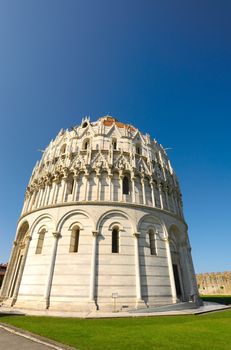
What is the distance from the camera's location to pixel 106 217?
19688mm

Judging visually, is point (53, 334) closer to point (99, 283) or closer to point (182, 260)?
point (99, 283)

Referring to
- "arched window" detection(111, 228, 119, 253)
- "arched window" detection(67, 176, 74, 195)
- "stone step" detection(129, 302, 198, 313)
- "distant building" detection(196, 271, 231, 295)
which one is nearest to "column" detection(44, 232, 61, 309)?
"arched window" detection(67, 176, 74, 195)

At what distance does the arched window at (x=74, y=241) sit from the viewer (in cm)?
1875

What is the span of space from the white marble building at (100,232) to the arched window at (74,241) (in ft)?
0.29

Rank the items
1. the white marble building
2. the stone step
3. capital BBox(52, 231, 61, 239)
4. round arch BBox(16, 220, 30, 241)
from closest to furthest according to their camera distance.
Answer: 1. the stone step
2. the white marble building
3. capital BBox(52, 231, 61, 239)
4. round arch BBox(16, 220, 30, 241)

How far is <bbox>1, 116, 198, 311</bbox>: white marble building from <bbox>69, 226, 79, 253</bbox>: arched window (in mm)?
89

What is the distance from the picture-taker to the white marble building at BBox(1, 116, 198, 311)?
17156mm

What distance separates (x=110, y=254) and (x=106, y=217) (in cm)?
334

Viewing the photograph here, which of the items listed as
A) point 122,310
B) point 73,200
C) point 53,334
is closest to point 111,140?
point 73,200

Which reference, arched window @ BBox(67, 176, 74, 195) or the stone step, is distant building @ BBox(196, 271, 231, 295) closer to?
the stone step

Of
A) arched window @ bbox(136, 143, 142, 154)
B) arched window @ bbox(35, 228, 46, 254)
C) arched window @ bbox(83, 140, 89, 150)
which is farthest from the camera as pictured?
arched window @ bbox(136, 143, 142, 154)

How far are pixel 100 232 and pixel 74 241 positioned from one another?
2.61 meters

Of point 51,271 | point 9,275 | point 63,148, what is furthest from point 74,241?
point 63,148

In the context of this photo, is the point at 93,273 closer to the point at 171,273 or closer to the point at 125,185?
the point at 171,273
